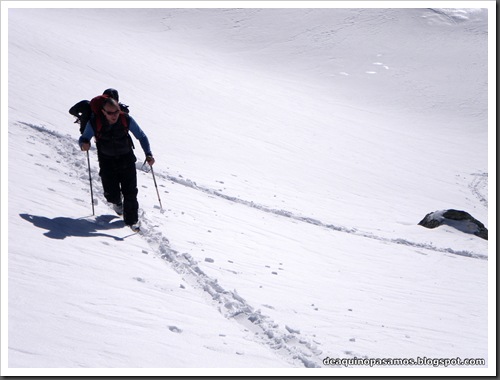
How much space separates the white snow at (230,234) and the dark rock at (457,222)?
0.26 m

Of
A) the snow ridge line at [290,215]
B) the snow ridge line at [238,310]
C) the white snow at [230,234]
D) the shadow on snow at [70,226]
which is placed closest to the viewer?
the white snow at [230,234]

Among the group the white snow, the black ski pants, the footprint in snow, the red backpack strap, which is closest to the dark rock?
the white snow

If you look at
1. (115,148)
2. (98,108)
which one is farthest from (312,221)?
(98,108)

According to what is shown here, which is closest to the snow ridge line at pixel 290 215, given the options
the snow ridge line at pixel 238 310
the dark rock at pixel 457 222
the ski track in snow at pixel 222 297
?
the ski track in snow at pixel 222 297

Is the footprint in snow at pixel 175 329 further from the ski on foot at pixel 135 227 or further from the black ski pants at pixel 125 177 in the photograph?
the black ski pants at pixel 125 177

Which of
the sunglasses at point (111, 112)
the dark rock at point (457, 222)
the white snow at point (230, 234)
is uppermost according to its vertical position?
the sunglasses at point (111, 112)

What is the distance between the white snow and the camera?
15.4ft

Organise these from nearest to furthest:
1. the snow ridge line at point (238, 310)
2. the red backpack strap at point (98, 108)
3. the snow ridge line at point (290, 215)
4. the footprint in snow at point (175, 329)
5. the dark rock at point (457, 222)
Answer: the footprint in snow at point (175, 329) < the snow ridge line at point (238, 310) < the red backpack strap at point (98, 108) < the snow ridge line at point (290, 215) < the dark rock at point (457, 222)

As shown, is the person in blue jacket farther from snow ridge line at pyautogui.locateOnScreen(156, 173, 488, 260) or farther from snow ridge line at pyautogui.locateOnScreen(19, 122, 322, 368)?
snow ridge line at pyautogui.locateOnScreen(156, 173, 488, 260)

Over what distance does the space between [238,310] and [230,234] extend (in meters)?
3.08

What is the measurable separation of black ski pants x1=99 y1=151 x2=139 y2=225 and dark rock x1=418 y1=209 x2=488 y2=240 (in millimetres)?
8667

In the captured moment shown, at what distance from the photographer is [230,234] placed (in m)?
8.59

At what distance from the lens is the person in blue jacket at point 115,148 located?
6.91 m

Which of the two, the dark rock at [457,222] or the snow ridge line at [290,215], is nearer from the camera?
the snow ridge line at [290,215]
